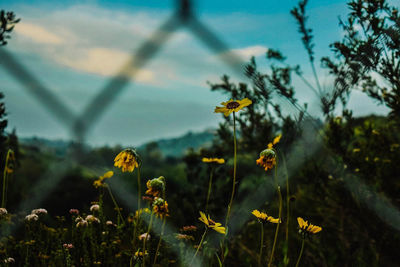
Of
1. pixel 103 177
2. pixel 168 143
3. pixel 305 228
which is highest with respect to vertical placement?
pixel 168 143

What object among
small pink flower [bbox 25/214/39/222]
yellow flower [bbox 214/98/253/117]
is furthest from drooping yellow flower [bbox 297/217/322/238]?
small pink flower [bbox 25/214/39/222]

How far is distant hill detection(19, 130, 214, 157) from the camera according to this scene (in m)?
1.38

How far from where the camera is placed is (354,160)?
179cm

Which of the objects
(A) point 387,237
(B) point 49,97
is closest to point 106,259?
(B) point 49,97

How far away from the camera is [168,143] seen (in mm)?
1597

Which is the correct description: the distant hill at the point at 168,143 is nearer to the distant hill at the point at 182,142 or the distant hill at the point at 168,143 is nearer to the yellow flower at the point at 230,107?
the distant hill at the point at 182,142

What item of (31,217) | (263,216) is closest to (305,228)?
(263,216)

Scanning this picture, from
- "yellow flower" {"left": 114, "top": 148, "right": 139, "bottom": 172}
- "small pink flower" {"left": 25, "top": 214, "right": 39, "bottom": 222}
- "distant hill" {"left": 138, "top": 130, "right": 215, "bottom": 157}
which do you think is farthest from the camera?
"distant hill" {"left": 138, "top": 130, "right": 215, "bottom": 157}

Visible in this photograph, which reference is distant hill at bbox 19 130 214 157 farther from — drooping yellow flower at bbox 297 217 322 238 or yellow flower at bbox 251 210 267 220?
drooping yellow flower at bbox 297 217 322 238

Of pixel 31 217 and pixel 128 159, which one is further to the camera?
pixel 31 217

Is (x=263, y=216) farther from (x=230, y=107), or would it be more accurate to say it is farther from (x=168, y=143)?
(x=168, y=143)

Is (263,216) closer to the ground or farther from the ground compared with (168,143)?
closer to the ground

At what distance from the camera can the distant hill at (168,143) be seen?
4.52 ft

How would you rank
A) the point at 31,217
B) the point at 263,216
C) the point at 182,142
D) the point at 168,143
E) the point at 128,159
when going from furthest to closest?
1. the point at 182,142
2. the point at 168,143
3. the point at 31,217
4. the point at 263,216
5. the point at 128,159
